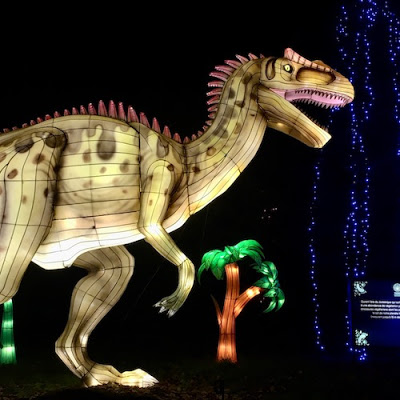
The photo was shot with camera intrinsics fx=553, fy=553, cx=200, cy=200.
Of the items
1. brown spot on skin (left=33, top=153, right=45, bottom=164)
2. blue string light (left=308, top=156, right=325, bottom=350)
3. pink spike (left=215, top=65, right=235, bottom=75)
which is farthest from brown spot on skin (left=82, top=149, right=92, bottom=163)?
blue string light (left=308, top=156, right=325, bottom=350)

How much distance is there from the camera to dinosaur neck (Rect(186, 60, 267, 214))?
4445 mm

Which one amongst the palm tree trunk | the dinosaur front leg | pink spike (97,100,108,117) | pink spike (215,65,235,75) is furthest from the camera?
the palm tree trunk

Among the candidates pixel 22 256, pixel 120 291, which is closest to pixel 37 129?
pixel 22 256

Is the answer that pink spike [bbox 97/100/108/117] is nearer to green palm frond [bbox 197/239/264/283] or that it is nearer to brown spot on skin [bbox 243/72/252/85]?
brown spot on skin [bbox 243/72/252/85]

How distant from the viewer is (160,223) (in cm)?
411

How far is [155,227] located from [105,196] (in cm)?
43

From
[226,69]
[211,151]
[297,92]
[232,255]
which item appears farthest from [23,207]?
[232,255]

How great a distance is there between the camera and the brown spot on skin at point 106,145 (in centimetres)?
409

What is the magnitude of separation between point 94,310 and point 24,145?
4.83 feet

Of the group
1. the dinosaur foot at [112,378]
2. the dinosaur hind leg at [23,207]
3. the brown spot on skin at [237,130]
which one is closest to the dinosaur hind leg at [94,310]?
the dinosaur foot at [112,378]

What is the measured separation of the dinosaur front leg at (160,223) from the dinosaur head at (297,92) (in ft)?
3.82

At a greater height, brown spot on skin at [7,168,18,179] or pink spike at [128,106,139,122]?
pink spike at [128,106,139,122]

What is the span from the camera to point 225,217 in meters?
11.7

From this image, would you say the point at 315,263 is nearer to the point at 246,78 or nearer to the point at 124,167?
the point at 246,78
